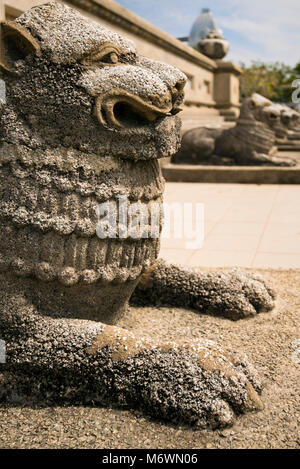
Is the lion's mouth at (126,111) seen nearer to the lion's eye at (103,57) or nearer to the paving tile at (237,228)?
the lion's eye at (103,57)

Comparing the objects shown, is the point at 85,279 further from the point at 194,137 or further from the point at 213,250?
the point at 194,137

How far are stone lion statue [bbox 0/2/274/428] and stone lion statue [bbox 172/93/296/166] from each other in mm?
7371

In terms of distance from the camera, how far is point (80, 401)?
6.03ft

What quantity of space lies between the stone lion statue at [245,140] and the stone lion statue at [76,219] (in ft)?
24.2

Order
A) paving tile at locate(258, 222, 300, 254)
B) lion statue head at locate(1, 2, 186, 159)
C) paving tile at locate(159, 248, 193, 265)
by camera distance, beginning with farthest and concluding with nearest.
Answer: paving tile at locate(258, 222, 300, 254)
paving tile at locate(159, 248, 193, 265)
lion statue head at locate(1, 2, 186, 159)

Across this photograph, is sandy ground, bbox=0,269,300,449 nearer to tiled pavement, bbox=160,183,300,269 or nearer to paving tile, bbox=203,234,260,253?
tiled pavement, bbox=160,183,300,269

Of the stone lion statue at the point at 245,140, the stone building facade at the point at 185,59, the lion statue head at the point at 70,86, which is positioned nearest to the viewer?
the lion statue head at the point at 70,86

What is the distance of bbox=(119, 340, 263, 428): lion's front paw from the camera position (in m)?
1.69

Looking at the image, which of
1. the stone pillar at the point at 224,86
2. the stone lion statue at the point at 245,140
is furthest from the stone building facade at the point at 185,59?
the stone lion statue at the point at 245,140

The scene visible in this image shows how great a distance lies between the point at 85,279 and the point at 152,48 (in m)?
9.31

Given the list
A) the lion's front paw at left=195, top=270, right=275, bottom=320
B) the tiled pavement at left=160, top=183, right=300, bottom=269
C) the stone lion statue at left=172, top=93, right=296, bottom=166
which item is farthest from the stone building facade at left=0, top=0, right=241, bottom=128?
the lion's front paw at left=195, top=270, right=275, bottom=320

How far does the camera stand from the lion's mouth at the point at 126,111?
5.88 ft

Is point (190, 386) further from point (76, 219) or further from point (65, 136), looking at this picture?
point (65, 136)
